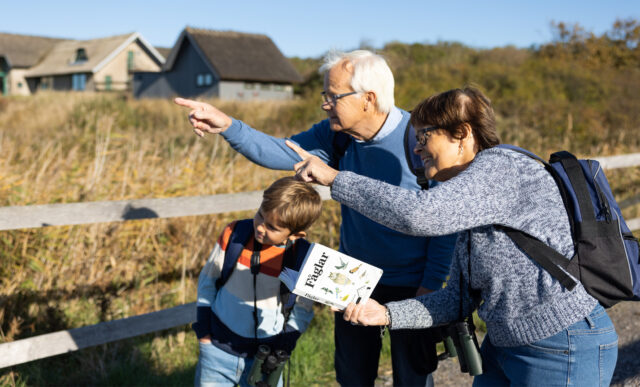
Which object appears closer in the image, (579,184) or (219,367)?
(579,184)

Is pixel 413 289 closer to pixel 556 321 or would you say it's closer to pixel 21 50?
pixel 556 321

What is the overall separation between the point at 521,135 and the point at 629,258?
1152 cm

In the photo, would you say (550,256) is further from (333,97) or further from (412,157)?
(333,97)

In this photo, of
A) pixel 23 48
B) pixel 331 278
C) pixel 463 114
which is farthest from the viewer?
pixel 23 48

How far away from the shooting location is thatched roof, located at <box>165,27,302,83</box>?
130 ft

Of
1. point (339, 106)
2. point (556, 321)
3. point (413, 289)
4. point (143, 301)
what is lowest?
point (143, 301)

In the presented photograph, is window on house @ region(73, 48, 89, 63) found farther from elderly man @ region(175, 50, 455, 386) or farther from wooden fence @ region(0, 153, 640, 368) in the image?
elderly man @ region(175, 50, 455, 386)

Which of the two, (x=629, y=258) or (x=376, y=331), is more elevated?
(x=629, y=258)

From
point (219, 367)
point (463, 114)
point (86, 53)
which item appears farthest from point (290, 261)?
point (86, 53)

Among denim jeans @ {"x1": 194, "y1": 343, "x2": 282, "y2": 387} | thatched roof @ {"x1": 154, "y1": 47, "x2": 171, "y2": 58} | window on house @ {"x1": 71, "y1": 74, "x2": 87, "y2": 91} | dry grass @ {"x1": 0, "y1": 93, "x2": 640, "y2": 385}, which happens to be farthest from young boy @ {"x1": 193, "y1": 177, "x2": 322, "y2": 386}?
thatched roof @ {"x1": 154, "y1": 47, "x2": 171, "y2": 58}

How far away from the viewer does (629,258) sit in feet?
5.22

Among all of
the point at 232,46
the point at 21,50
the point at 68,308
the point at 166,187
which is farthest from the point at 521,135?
the point at 21,50

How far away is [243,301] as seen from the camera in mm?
2369

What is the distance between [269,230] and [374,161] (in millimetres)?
523
